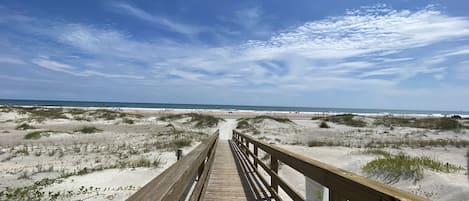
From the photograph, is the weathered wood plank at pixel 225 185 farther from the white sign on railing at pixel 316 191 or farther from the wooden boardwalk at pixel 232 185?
the white sign on railing at pixel 316 191

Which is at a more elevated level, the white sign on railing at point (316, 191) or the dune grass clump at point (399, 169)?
the white sign on railing at point (316, 191)

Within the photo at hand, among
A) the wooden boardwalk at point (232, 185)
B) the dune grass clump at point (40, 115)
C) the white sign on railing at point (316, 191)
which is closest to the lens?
the white sign on railing at point (316, 191)

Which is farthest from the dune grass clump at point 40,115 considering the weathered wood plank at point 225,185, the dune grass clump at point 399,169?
the dune grass clump at point 399,169

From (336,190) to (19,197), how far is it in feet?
25.5

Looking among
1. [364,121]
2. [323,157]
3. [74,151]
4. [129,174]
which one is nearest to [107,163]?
[129,174]

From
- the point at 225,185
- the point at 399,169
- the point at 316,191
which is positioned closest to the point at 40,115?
the point at 225,185

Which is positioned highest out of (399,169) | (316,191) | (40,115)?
(316,191)

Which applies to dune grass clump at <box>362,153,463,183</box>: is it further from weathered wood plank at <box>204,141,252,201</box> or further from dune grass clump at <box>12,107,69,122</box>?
dune grass clump at <box>12,107,69,122</box>

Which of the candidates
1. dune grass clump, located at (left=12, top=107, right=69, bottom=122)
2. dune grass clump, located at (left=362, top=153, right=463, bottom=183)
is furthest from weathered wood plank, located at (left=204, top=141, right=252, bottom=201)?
dune grass clump, located at (left=12, top=107, right=69, bottom=122)

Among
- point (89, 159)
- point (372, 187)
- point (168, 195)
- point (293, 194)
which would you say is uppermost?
point (372, 187)

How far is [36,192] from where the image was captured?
7.65 m

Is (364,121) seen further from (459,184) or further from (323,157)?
(459,184)

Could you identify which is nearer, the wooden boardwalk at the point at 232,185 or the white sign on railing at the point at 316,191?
the white sign on railing at the point at 316,191

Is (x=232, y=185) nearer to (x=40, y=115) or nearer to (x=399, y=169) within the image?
(x=399, y=169)
